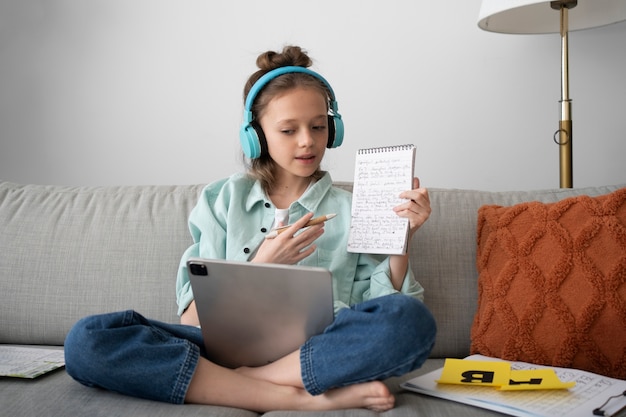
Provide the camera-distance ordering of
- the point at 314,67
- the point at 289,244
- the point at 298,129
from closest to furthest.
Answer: the point at 289,244 < the point at 298,129 < the point at 314,67

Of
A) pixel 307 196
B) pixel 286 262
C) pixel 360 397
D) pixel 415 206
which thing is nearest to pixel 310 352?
pixel 360 397

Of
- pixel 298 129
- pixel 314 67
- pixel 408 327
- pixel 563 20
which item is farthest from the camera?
pixel 314 67

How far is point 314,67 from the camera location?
2.16m

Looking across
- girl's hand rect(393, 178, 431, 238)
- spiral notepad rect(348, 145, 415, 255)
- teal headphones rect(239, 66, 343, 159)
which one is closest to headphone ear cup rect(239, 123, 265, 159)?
teal headphones rect(239, 66, 343, 159)

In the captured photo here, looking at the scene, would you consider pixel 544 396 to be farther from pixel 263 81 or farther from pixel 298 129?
pixel 263 81

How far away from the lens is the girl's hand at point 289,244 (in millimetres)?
1370

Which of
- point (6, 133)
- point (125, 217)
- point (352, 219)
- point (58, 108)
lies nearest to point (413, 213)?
point (352, 219)

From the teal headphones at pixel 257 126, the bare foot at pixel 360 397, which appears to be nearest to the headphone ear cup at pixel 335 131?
the teal headphones at pixel 257 126

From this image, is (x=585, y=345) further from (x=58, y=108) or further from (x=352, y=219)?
(x=58, y=108)

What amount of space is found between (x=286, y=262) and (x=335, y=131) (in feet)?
1.27

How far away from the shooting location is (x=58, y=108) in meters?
2.26

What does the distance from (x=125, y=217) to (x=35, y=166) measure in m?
0.72

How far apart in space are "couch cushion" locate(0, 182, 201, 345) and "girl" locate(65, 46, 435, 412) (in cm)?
10

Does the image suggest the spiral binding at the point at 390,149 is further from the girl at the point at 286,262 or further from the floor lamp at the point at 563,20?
the floor lamp at the point at 563,20
